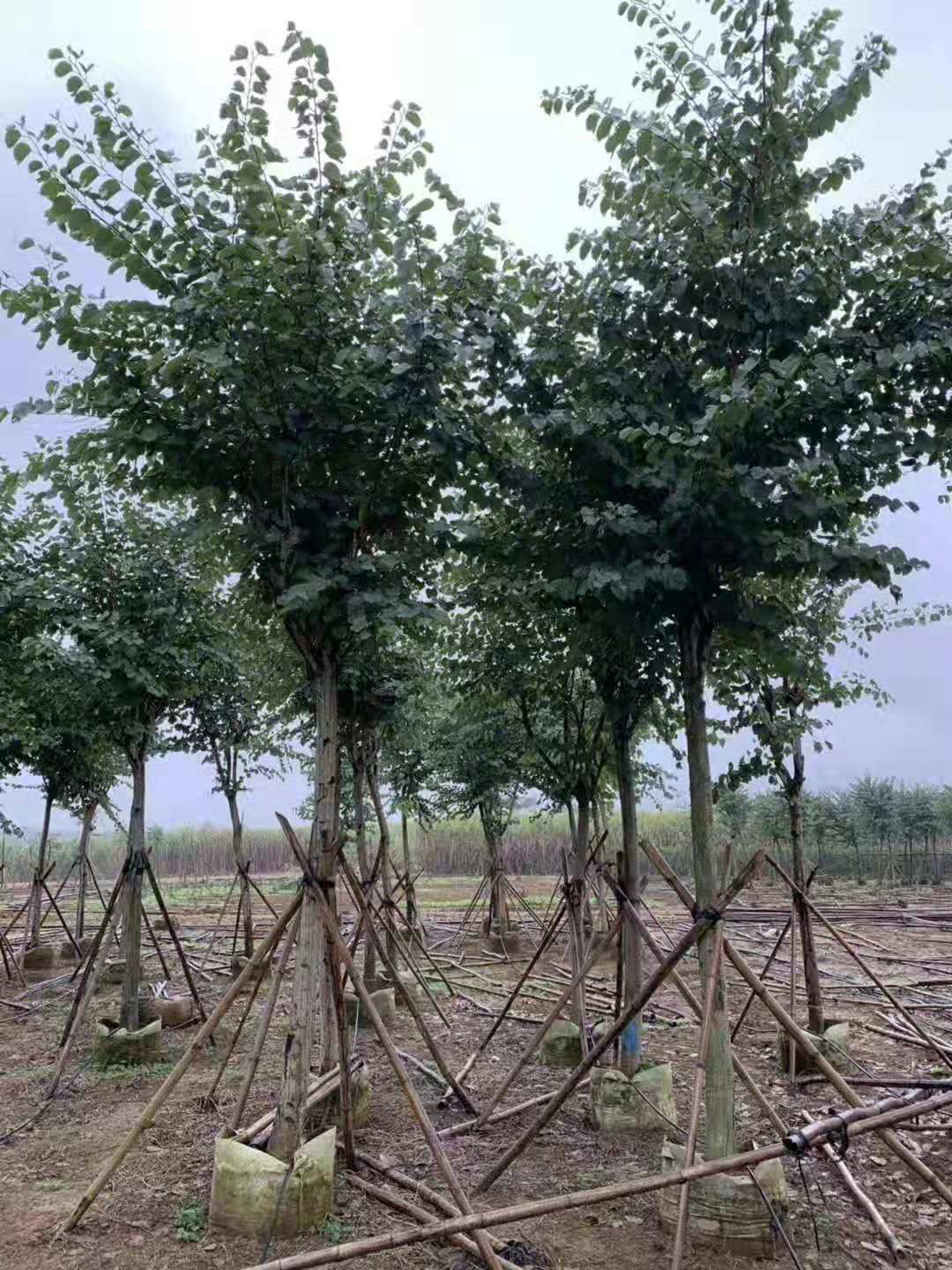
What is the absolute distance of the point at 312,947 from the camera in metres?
5.70

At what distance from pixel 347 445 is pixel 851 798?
4072cm

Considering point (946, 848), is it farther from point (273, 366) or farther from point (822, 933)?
point (273, 366)

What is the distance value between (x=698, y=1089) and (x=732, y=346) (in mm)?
4367

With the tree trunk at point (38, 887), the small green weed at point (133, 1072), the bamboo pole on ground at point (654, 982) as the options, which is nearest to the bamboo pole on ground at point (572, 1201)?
the bamboo pole on ground at point (654, 982)

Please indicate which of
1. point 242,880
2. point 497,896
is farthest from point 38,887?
point 497,896

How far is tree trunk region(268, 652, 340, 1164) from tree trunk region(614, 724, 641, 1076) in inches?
102

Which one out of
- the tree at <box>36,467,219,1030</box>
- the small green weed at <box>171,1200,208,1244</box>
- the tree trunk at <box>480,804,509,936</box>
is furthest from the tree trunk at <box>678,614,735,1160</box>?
the tree trunk at <box>480,804,509,936</box>

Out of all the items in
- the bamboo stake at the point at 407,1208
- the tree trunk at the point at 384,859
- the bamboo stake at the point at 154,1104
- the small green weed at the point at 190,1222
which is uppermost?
the tree trunk at the point at 384,859

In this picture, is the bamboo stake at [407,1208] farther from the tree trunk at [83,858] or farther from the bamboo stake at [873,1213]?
the tree trunk at [83,858]

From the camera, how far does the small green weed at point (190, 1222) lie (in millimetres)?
5133

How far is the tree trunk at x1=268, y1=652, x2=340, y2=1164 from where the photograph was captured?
552 centimetres

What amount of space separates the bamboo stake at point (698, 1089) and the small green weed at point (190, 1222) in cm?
270

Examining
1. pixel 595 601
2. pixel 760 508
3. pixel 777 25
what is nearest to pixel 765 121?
pixel 777 25

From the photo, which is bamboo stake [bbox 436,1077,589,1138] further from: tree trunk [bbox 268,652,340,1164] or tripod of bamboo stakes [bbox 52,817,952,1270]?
tree trunk [bbox 268,652,340,1164]
